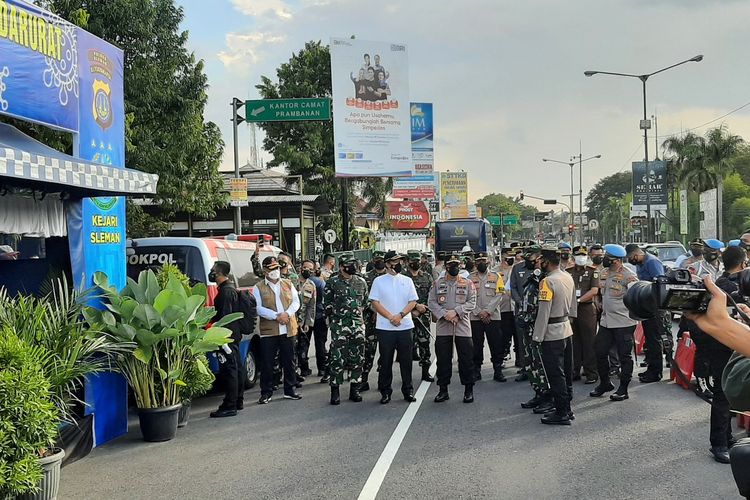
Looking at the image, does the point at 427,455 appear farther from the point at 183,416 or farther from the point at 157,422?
the point at 183,416

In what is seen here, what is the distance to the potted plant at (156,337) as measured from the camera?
6.17m

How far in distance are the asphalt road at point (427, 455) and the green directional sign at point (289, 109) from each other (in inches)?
493

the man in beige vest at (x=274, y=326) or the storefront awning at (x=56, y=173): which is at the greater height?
→ the storefront awning at (x=56, y=173)

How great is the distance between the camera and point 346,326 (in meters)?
8.34

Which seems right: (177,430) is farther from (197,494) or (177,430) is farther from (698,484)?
(698,484)

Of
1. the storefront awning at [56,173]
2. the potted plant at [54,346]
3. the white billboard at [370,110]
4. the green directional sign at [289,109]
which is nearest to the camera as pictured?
the potted plant at [54,346]

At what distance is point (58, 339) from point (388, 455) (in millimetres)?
2901

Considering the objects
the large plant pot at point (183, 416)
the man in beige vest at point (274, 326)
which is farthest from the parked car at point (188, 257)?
the large plant pot at point (183, 416)

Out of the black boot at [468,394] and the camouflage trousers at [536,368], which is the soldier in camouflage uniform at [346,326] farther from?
the camouflage trousers at [536,368]

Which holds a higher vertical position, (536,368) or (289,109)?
(289,109)

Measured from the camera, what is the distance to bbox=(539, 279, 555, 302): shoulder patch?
6930mm

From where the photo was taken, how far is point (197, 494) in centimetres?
500

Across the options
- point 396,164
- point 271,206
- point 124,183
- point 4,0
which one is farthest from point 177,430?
point 271,206

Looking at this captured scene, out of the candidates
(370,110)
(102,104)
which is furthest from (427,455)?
(370,110)
